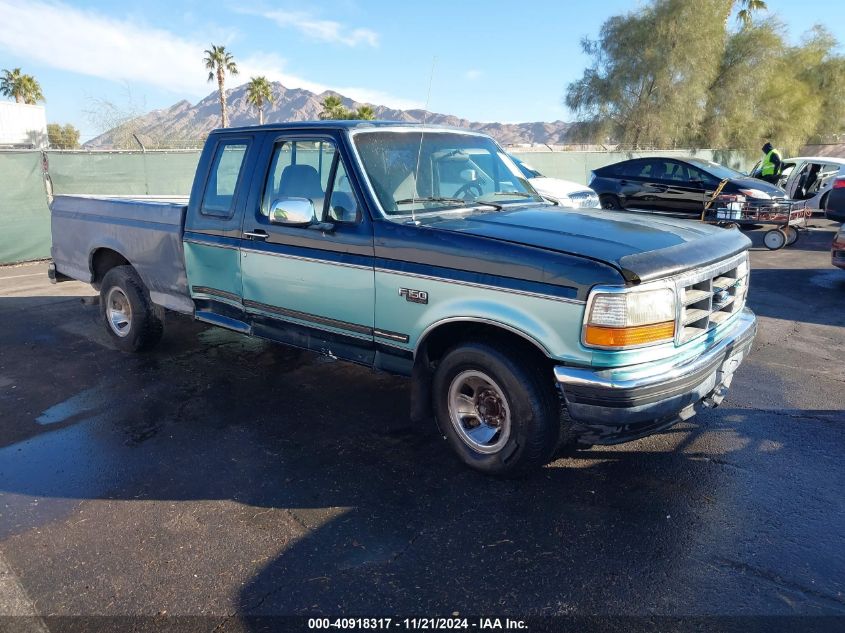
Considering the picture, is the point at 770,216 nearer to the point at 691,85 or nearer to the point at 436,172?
the point at 436,172

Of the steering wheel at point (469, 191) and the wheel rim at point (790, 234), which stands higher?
the steering wheel at point (469, 191)

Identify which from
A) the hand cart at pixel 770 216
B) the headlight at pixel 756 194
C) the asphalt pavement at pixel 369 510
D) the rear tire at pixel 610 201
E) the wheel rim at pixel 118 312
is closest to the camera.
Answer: the asphalt pavement at pixel 369 510

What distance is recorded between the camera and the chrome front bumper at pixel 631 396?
3074mm

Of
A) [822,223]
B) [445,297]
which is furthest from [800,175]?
[445,297]

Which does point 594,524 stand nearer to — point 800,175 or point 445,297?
point 445,297

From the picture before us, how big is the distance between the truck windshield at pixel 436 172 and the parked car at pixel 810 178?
1343 centimetres

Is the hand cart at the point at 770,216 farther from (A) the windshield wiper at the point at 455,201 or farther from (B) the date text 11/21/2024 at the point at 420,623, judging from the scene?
(B) the date text 11/21/2024 at the point at 420,623

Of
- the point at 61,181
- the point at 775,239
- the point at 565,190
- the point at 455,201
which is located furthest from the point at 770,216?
the point at 61,181

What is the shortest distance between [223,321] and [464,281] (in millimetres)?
2425

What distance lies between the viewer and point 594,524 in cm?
327

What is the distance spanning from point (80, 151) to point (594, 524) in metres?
12.1

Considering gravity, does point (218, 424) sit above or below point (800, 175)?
below

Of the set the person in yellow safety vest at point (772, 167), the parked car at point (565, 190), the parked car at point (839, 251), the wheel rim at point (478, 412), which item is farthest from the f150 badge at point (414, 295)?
the person in yellow safety vest at point (772, 167)

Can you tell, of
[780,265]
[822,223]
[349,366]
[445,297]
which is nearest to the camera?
[445,297]
